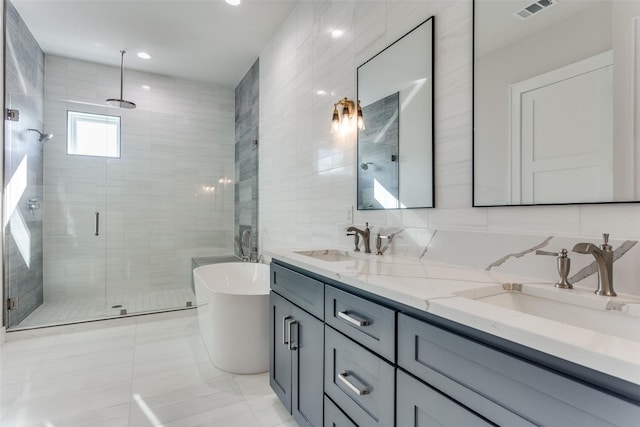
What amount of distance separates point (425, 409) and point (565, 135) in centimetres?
98

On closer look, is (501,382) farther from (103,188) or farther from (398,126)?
(103,188)

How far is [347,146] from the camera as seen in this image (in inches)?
86.4

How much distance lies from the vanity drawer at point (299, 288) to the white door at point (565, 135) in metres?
0.87

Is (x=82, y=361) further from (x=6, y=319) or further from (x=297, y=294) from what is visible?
(x=297, y=294)

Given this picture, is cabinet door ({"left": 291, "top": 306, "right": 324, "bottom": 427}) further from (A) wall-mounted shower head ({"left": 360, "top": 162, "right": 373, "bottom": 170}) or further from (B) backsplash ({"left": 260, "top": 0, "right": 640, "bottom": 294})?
(A) wall-mounted shower head ({"left": 360, "top": 162, "right": 373, "bottom": 170})

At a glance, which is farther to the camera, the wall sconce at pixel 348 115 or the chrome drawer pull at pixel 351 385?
the wall sconce at pixel 348 115

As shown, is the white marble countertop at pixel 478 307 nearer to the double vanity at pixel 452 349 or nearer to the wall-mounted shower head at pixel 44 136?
the double vanity at pixel 452 349

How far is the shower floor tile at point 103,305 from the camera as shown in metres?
3.11

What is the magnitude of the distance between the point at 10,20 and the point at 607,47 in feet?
13.7

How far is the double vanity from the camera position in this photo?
0.56 metres

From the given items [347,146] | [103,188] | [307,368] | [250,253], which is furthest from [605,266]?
[103,188]

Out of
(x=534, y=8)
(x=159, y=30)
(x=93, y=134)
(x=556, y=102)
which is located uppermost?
(x=159, y=30)

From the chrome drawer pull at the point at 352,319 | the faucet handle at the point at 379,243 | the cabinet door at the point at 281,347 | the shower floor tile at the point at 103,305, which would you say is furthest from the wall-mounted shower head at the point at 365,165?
the shower floor tile at the point at 103,305

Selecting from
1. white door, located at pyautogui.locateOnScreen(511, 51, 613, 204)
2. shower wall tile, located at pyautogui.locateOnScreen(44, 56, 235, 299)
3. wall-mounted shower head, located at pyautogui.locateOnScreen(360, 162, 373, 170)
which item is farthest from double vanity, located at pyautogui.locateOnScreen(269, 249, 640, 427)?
shower wall tile, located at pyautogui.locateOnScreen(44, 56, 235, 299)
